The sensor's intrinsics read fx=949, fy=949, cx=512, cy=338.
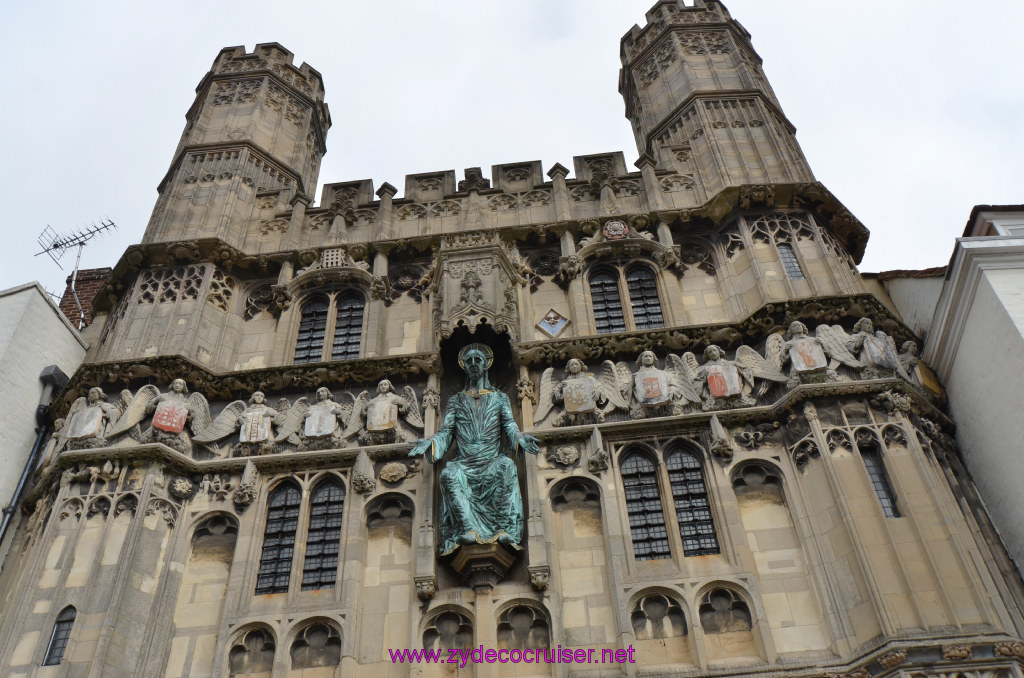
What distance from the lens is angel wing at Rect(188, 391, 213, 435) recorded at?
16672mm

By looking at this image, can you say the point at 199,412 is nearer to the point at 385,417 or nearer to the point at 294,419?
the point at 294,419

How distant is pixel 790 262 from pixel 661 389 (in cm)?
445

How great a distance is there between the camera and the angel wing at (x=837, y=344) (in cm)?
1569

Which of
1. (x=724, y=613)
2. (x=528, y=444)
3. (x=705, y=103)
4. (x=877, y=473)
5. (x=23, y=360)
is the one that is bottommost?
(x=724, y=613)

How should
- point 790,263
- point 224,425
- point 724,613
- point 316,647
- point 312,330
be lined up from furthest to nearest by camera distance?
point 312,330 → point 790,263 → point 224,425 → point 316,647 → point 724,613

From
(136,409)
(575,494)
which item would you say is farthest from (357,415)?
(575,494)

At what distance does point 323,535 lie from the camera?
15.4 meters

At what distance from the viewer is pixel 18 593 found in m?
14.2

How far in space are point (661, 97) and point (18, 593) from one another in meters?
18.5

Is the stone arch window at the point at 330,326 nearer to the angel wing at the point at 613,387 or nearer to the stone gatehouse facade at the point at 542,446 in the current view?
the stone gatehouse facade at the point at 542,446

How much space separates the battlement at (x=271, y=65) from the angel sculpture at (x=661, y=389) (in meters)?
14.8

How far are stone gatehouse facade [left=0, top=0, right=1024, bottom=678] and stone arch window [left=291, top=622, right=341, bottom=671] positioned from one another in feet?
0.11

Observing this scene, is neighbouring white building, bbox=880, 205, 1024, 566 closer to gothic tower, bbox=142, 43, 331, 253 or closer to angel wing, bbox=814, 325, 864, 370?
angel wing, bbox=814, 325, 864, 370

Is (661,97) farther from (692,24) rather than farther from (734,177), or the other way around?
(734,177)
